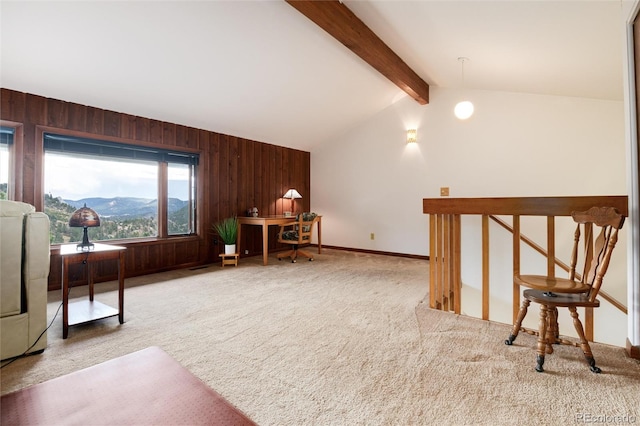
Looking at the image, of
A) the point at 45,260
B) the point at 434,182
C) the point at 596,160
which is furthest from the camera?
the point at 434,182

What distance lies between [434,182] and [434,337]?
3.36 metres

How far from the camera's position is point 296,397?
4.63ft

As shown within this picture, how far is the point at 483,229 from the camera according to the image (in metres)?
2.39

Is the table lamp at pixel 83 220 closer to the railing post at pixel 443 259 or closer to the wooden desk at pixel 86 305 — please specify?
the wooden desk at pixel 86 305

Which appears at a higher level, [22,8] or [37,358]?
[22,8]

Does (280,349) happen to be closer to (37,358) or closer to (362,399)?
(362,399)

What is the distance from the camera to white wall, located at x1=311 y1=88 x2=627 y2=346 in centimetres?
349

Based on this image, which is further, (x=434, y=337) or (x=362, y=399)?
(x=434, y=337)

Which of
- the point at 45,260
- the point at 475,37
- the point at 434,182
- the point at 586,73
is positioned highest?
the point at 475,37

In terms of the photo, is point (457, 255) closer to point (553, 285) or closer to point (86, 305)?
point (553, 285)

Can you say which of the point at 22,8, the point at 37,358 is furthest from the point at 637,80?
the point at 22,8

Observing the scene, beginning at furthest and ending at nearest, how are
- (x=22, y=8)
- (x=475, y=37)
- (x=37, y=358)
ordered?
(x=475, y=37) < (x=22, y=8) < (x=37, y=358)

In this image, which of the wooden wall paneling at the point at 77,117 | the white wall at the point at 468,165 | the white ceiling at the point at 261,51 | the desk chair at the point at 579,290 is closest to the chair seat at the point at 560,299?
the desk chair at the point at 579,290

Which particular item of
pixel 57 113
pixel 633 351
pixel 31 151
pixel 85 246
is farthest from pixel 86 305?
pixel 633 351
